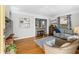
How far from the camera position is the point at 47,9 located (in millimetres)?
2201

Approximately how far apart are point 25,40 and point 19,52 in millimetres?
243

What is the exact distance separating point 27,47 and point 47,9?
2.59ft

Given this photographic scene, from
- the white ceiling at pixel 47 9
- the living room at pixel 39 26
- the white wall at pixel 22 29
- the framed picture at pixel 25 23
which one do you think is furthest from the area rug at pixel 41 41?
the white ceiling at pixel 47 9

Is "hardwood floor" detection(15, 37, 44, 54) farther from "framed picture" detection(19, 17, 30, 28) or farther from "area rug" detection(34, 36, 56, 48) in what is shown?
"framed picture" detection(19, 17, 30, 28)

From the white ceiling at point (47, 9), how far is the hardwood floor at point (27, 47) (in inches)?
20.5

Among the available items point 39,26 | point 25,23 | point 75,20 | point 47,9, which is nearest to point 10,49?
point 25,23

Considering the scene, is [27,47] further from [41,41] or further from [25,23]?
[25,23]

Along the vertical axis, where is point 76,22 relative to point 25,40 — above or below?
above

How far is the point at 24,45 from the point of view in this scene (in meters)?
2.28

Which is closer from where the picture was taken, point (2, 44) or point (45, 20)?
point (2, 44)

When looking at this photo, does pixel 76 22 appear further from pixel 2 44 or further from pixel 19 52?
pixel 2 44
